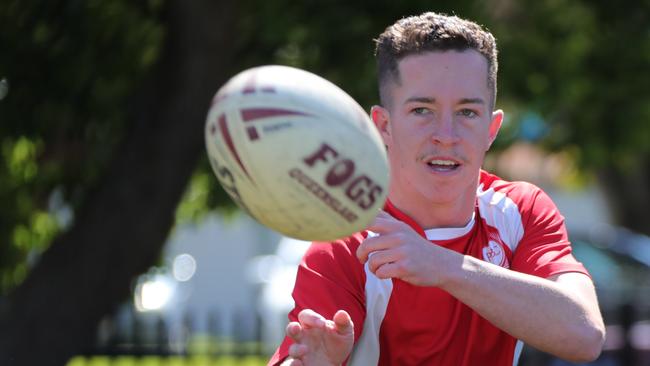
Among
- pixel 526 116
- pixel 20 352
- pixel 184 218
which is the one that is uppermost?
pixel 526 116

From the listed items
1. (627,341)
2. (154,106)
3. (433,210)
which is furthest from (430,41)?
(627,341)

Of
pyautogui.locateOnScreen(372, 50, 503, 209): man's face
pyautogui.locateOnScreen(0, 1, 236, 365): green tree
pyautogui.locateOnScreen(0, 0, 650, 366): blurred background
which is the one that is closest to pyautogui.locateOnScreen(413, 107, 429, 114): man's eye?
pyautogui.locateOnScreen(372, 50, 503, 209): man's face

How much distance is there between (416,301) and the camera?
3998 millimetres

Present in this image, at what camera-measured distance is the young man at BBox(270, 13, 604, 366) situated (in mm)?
3600

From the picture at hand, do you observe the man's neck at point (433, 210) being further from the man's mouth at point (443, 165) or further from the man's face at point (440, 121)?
the man's mouth at point (443, 165)

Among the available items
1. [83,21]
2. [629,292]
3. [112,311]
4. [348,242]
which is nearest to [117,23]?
[83,21]

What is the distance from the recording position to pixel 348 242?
3.99 m

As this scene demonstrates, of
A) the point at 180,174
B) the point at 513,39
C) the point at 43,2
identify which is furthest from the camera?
the point at 513,39

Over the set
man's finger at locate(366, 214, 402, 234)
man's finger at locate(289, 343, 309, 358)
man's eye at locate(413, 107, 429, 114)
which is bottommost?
man's finger at locate(289, 343, 309, 358)

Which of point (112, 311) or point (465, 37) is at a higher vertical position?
point (465, 37)

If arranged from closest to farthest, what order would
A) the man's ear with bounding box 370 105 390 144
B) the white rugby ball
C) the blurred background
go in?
the white rugby ball < the man's ear with bounding box 370 105 390 144 < the blurred background

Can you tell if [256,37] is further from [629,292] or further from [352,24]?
[629,292]

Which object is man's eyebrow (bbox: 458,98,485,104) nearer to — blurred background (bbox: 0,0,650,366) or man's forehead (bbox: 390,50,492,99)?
man's forehead (bbox: 390,50,492,99)

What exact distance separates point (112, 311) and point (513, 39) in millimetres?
4478
